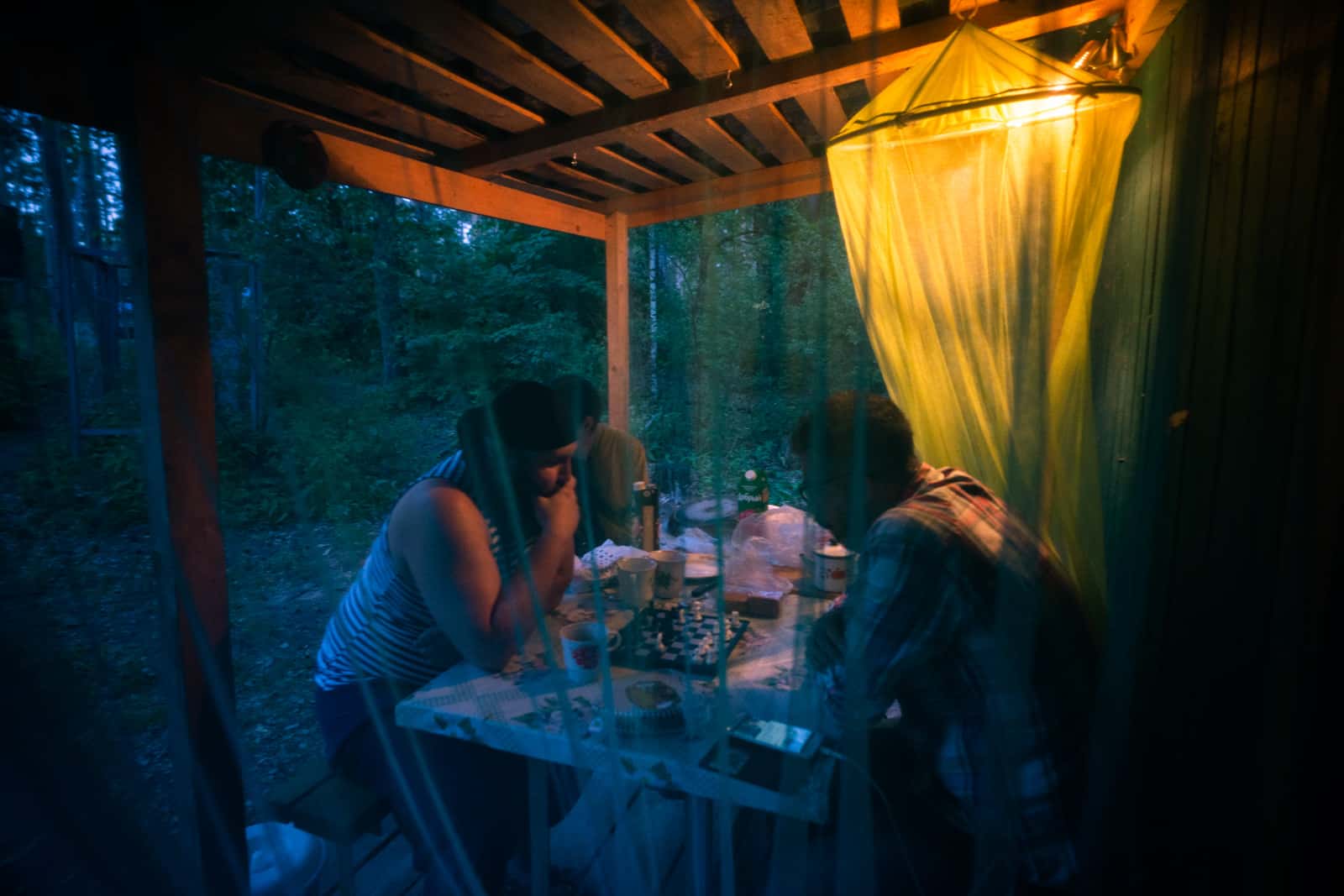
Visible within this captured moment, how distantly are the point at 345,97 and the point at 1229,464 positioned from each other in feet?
9.28

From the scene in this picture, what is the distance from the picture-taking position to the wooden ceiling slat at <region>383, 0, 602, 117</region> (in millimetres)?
1801

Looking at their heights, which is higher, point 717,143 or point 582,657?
point 717,143

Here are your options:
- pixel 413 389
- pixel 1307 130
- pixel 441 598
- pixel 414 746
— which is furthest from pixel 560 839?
pixel 1307 130

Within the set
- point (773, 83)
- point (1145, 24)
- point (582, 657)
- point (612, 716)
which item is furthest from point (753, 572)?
point (1145, 24)

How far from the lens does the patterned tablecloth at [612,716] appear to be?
1.27 meters

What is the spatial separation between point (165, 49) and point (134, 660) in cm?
328

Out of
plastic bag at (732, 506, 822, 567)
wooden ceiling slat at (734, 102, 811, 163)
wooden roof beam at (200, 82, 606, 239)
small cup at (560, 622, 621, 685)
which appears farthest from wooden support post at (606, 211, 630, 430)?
small cup at (560, 622, 621, 685)

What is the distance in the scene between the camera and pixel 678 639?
171 centimetres

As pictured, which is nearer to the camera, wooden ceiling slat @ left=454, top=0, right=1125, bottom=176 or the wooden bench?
the wooden bench

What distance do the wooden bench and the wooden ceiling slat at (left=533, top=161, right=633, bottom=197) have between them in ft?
9.20

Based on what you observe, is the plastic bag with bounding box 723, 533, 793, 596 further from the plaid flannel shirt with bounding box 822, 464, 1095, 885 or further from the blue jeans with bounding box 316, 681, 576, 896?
the blue jeans with bounding box 316, 681, 576, 896

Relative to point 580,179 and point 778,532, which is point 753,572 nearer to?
point 778,532

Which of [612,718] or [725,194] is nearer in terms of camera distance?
[612,718]

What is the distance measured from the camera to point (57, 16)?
1.55 metres
